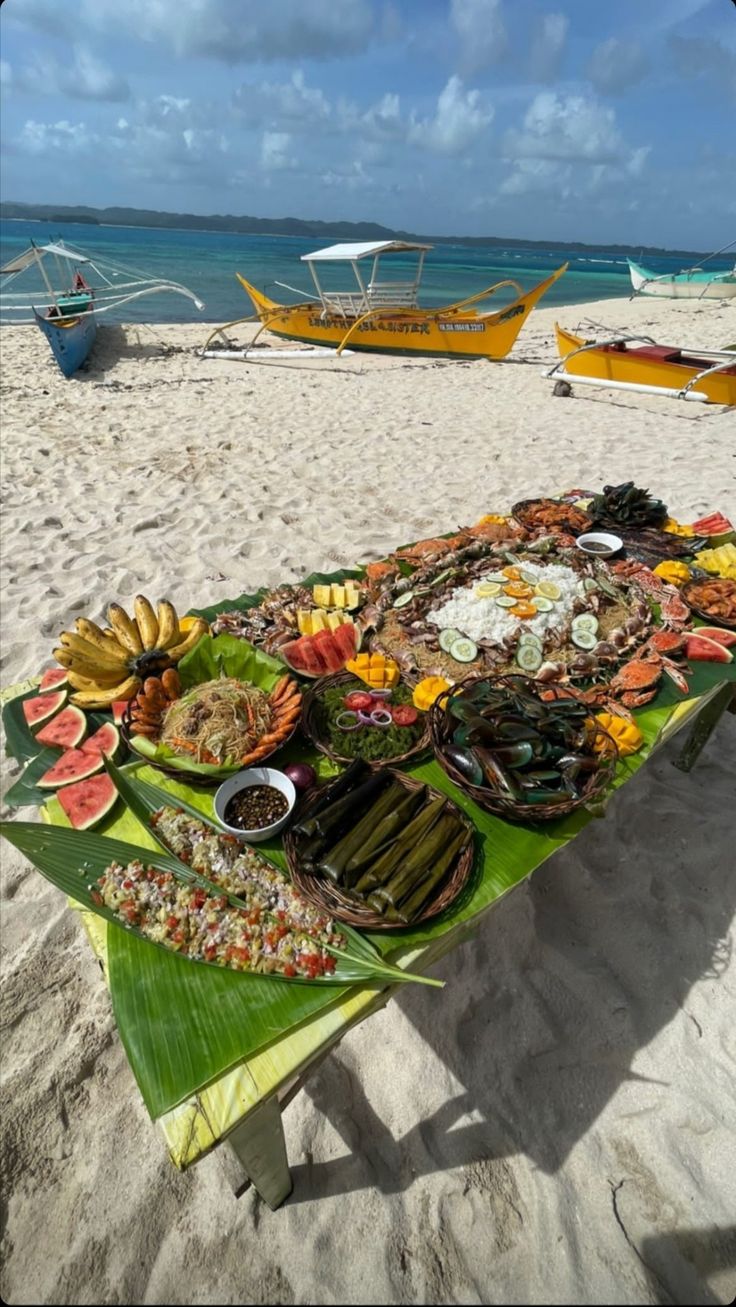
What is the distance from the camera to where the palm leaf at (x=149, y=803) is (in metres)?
2.43

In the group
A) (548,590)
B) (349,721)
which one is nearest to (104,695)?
(349,721)

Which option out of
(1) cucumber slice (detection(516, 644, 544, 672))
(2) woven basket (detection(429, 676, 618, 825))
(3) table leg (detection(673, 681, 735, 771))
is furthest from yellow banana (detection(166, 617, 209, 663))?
(3) table leg (detection(673, 681, 735, 771))

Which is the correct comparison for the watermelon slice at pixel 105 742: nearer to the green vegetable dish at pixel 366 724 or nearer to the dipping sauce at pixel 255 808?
the dipping sauce at pixel 255 808

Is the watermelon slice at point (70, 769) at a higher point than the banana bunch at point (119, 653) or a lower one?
lower

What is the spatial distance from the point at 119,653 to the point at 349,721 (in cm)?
146

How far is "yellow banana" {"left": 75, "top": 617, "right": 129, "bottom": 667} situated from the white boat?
3971 cm

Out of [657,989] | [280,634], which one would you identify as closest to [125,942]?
[280,634]

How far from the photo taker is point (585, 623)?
3885mm

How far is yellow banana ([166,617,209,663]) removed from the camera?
345 centimetres

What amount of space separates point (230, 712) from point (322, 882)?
98cm

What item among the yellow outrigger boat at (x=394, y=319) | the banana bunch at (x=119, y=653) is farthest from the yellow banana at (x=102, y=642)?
the yellow outrigger boat at (x=394, y=319)

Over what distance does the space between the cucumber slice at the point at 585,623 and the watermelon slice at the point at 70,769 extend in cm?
297

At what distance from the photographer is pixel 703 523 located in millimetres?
5570

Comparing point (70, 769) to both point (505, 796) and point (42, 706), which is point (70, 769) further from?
point (505, 796)
